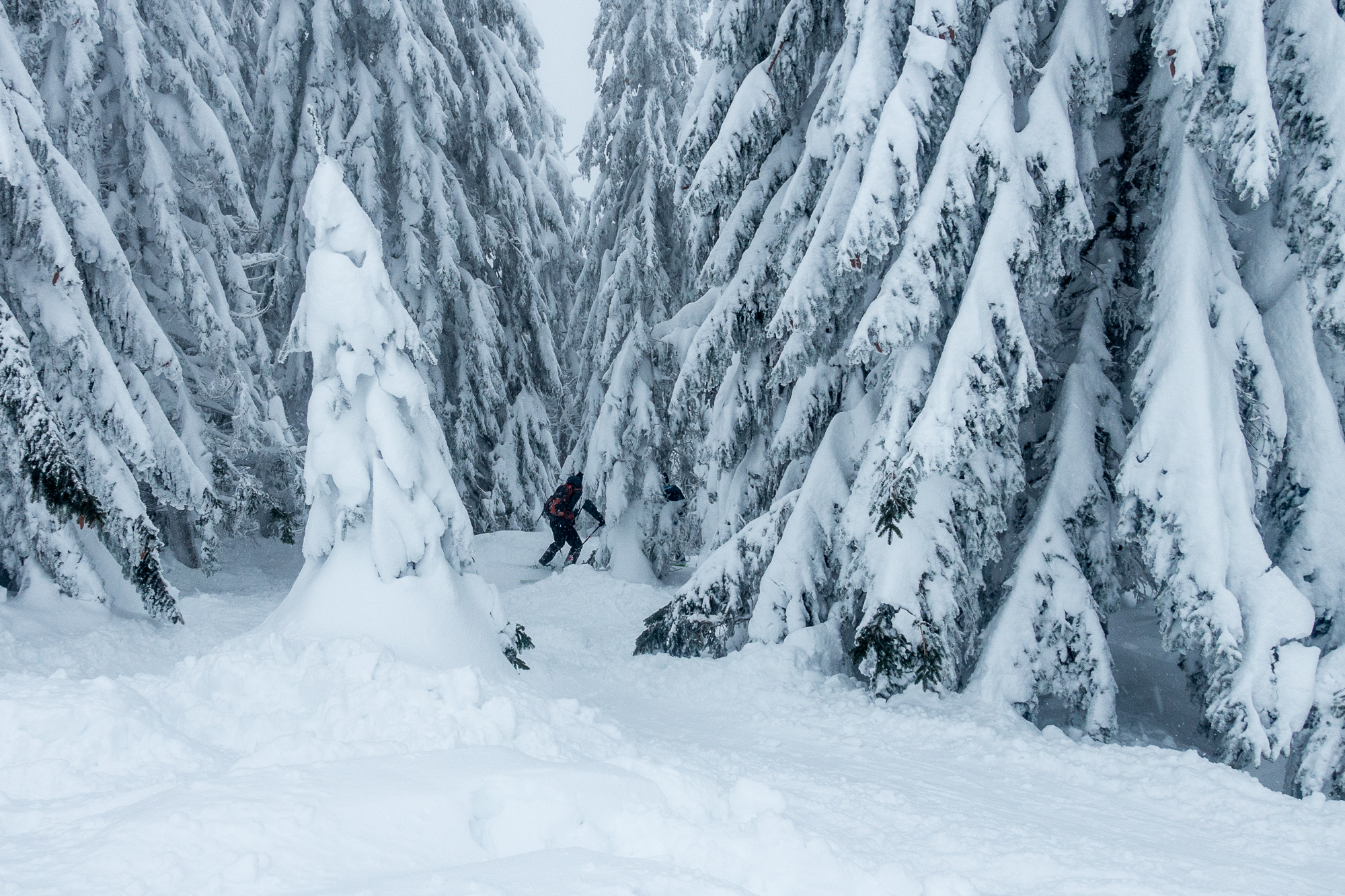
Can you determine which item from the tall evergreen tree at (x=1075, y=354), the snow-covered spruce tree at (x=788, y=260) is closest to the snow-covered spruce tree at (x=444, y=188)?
the snow-covered spruce tree at (x=788, y=260)

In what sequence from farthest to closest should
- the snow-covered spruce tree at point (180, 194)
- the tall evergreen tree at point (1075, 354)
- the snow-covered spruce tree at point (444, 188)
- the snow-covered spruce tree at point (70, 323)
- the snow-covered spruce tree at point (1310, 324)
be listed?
the snow-covered spruce tree at point (444, 188) < the snow-covered spruce tree at point (180, 194) < the snow-covered spruce tree at point (70, 323) < the tall evergreen tree at point (1075, 354) < the snow-covered spruce tree at point (1310, 324)

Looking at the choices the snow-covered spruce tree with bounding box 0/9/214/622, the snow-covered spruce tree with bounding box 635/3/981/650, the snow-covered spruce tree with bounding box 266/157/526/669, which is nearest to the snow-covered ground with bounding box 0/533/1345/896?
the snow-covered spruce tree with bounding box 266/157/526/669

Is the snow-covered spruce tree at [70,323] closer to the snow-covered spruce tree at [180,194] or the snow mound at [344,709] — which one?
the snow-covered spruce tree at [180,194]

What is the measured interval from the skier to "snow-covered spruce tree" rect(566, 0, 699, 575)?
271mm

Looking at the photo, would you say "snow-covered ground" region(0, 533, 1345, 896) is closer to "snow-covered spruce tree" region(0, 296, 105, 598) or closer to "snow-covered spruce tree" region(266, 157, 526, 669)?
"snow-covered spruce tree" region(266, 157, 526, 669)

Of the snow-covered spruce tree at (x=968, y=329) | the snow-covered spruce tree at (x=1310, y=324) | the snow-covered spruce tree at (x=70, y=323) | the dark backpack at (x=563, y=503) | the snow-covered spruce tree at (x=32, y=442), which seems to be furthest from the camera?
the dark backpack at (x=563, y=503)

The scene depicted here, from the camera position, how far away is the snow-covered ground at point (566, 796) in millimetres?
3010

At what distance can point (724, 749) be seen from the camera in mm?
5371

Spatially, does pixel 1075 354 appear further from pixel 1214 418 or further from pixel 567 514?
pixel 567 514

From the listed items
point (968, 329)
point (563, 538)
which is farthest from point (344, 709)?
point (563, 538)

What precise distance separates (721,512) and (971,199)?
446 cm

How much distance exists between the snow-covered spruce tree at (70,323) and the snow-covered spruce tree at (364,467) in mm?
2211

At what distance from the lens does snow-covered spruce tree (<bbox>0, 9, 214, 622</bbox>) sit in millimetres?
7625

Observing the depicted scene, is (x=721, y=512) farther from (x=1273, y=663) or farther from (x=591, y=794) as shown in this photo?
(x=591, y=794)
